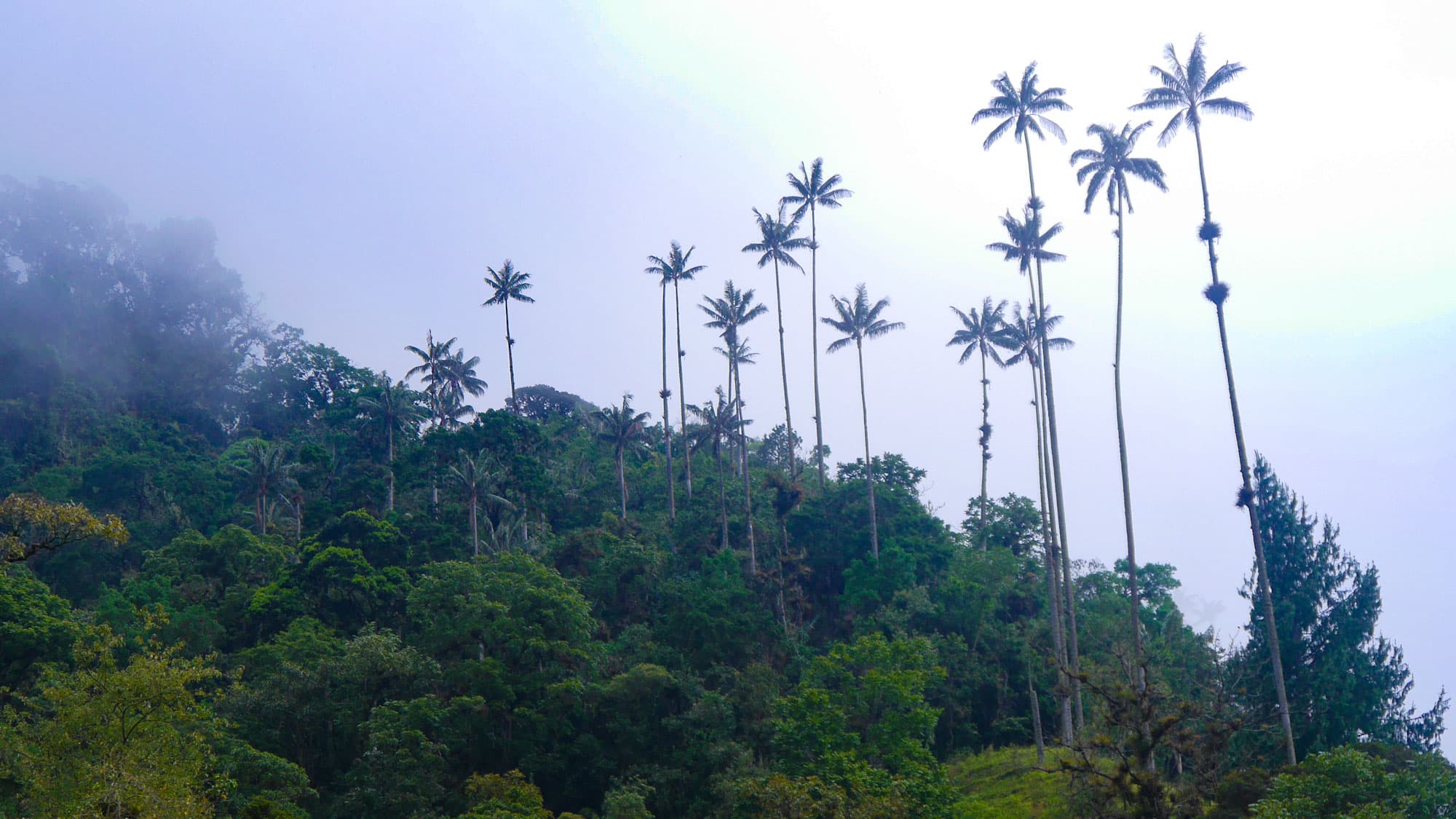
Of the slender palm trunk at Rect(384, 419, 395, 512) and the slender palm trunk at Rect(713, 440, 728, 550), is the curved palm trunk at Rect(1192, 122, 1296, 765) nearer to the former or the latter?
the slender palm trunk at Rect(713, 440, 728, 550)

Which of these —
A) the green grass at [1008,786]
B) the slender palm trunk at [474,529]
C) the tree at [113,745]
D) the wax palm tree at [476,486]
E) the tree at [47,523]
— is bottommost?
the green grass at [1008,786]

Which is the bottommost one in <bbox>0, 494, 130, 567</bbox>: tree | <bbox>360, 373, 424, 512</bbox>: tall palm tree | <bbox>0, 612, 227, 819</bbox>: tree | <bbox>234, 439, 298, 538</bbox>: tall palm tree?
<bbox>0, 612, 227, 819</bbox>: tree

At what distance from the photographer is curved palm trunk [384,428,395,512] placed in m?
61.8

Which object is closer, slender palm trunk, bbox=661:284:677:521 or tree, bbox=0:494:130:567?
tree, bbox=0:494:130:567

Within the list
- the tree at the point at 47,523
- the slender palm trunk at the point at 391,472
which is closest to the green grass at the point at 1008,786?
the tree at the point at 47,523

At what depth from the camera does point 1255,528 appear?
35188 millimetres

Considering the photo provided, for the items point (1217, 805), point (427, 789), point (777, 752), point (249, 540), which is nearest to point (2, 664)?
point (249, 540)

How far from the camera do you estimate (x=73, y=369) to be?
8494 centimetres

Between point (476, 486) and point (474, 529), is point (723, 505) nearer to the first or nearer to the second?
point (476, 486)

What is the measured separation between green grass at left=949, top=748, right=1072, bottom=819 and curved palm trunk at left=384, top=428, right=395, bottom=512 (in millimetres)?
34040

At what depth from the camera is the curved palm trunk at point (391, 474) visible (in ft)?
203

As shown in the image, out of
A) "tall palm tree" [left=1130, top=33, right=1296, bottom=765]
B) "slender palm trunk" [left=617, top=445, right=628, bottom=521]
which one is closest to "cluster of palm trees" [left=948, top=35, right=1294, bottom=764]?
"tall palm tree" [left=1130, top=33, right=1296, bottom=765]

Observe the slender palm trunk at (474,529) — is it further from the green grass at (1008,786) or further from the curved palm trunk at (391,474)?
the green grass at (1008,786)

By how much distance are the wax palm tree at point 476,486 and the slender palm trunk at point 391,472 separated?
18.6ft
